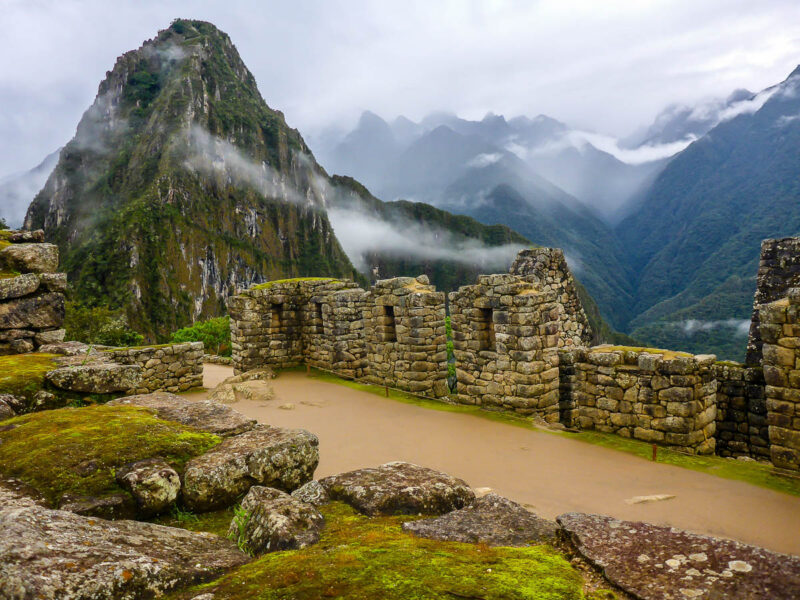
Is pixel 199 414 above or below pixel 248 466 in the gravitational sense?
above

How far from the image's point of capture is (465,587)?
2086 millimetres

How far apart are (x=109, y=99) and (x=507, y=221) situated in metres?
154

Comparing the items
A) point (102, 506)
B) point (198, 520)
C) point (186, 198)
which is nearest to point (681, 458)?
point (198, 520)

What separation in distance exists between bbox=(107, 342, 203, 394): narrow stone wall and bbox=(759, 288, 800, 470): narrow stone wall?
38.5ft

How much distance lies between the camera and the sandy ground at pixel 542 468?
16.8 feet

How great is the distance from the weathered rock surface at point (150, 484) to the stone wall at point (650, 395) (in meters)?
6.53

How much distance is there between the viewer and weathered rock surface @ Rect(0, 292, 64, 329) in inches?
338

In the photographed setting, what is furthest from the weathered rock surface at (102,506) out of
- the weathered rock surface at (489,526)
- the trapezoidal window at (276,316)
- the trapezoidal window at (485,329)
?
the trapezoidal window at (276,316)

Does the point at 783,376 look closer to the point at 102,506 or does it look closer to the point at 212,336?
the point at 102,506

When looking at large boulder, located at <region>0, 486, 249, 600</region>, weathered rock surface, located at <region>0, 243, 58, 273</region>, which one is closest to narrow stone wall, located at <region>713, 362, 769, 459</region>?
large boulder, located at <region>0, 486, 249, 600</region>

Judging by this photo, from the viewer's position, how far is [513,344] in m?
9.19

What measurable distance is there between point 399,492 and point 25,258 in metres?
9.36

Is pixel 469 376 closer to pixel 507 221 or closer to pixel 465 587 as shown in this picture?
pixel 465 587

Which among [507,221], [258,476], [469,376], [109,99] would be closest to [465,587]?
[258,476]
